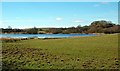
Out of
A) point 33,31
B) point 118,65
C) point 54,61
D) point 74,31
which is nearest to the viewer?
point 118,65

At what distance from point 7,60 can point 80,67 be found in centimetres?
581

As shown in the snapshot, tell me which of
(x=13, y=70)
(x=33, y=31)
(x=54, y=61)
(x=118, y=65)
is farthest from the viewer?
(x=33, y=31)

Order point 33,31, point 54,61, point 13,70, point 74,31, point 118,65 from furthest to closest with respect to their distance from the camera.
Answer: point 74,31 → point 33,31 → point 54,61 → point 118,65 → point 13,70

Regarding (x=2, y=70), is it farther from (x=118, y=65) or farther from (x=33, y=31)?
(x=33, y=31)

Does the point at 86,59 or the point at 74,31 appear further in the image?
the point at 74,31

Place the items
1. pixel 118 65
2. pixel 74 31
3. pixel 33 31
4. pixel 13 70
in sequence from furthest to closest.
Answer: pixel 74 31
pixel 33 31
pixel 118 65
pixel 13 70

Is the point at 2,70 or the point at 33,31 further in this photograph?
the point at 33,31

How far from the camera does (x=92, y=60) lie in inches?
697

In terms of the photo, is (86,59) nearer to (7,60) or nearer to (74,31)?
(7,60)

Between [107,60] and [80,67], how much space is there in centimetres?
344

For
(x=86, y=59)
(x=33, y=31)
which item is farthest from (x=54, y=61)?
(x=33, y=31)

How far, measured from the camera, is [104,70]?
1467cm

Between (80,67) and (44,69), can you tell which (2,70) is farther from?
(80,67)

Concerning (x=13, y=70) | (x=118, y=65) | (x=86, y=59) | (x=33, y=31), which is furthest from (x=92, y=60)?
(x=33, y=31)
